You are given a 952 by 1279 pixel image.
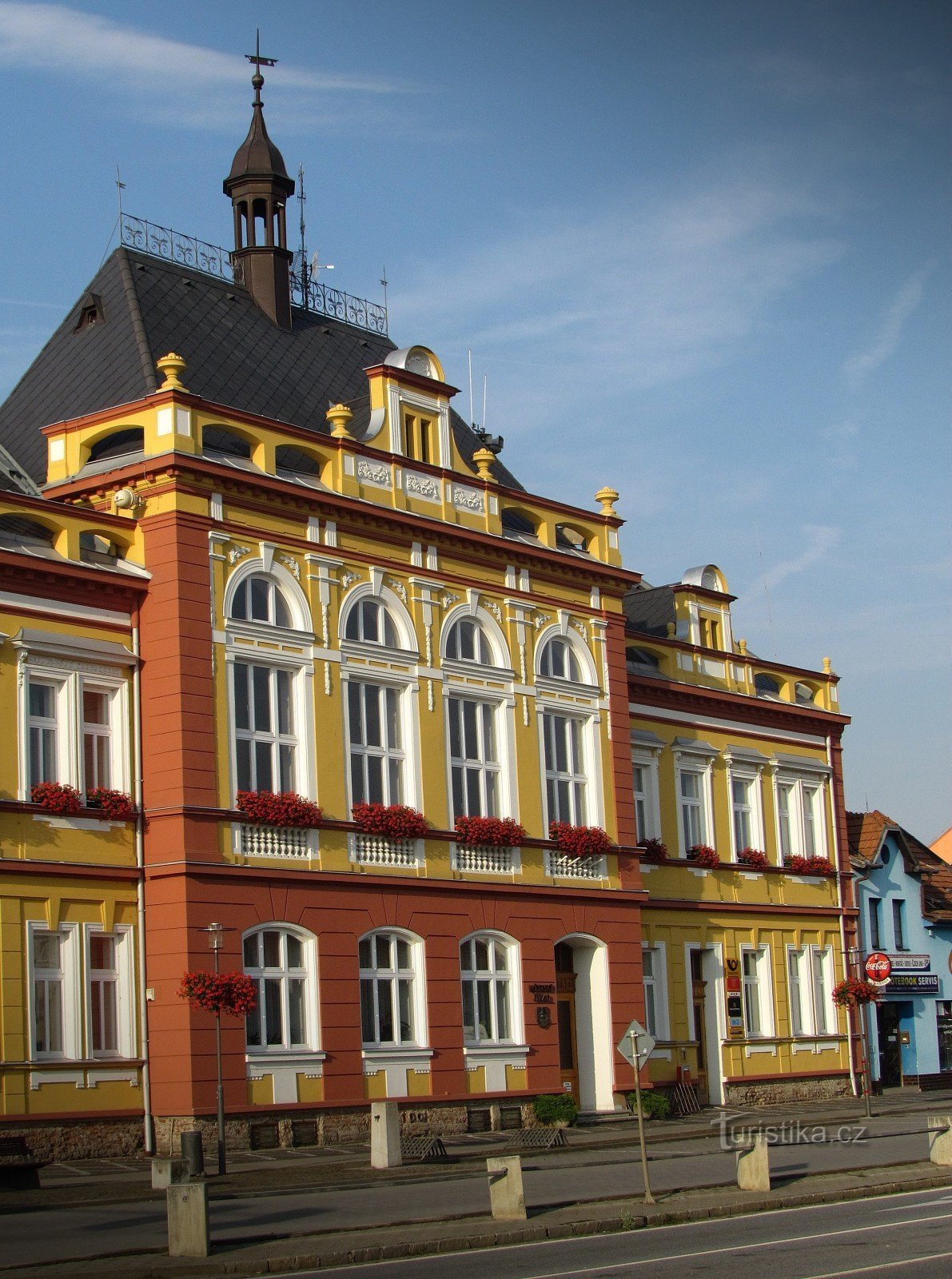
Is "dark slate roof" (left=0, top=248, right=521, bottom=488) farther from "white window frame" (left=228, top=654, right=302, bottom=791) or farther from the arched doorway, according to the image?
the arched doorway

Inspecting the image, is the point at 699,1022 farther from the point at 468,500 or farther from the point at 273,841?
the point at 273,841

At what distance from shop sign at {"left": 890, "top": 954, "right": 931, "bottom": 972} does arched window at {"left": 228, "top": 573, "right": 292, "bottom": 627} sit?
85.1ft

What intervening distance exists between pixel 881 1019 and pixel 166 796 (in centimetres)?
2801

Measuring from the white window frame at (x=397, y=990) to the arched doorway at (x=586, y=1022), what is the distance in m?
4.78

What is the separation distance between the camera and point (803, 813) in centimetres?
4991

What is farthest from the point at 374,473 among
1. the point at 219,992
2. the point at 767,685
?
the point at 767,685

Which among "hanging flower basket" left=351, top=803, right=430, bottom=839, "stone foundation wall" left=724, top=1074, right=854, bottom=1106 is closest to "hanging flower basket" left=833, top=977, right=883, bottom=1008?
"stone foundation wall" left=724, top=1074, right=854, bottom=1106

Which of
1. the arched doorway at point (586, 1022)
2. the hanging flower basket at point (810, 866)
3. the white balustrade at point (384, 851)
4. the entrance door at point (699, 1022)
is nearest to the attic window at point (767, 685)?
the hanging flower basket at point (810, 866)

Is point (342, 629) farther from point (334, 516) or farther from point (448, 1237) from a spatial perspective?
point (448, 1237)

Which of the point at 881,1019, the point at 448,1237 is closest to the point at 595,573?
the point at 881,1019

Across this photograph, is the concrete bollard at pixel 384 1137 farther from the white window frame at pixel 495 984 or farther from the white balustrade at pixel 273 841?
the white window frame at pixel 495 984

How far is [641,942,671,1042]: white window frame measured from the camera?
42.7 m

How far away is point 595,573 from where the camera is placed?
133 ft

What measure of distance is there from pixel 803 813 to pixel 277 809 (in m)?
21.8
